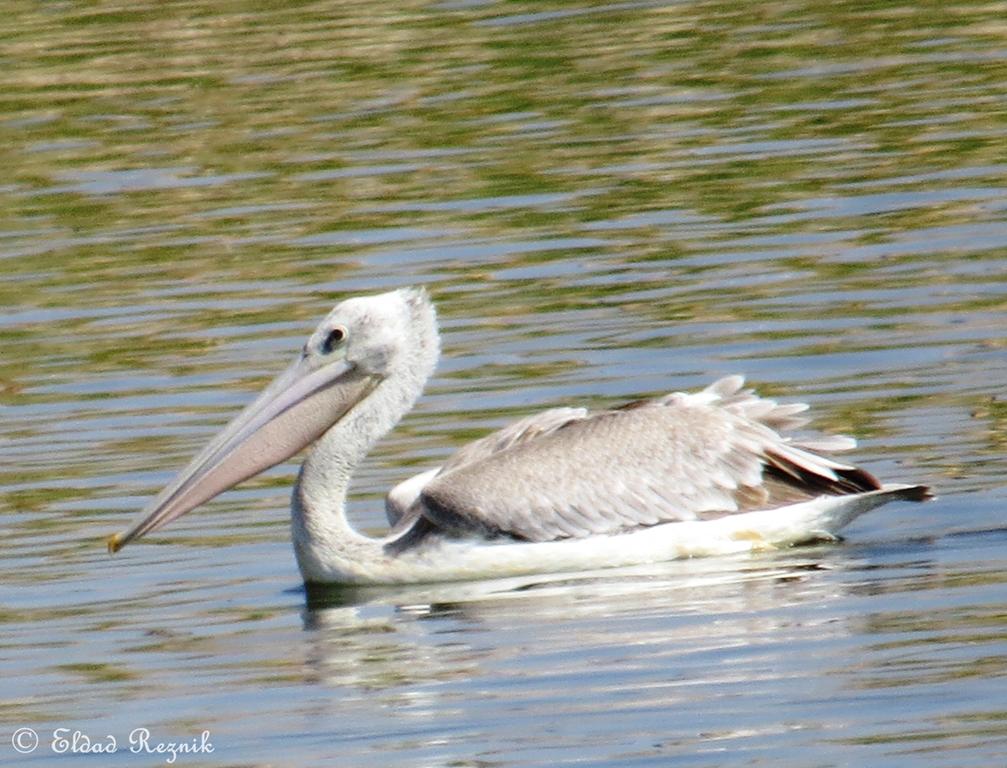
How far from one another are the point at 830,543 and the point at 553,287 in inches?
125

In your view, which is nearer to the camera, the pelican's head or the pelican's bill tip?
the pelican's bill tip

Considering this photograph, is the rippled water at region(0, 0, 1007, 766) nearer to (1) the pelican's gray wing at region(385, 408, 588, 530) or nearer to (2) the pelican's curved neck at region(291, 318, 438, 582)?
(2) the pelican's curved neck at region(291, 318, 438, 582)

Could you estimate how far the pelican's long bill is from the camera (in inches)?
301

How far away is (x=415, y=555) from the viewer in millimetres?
7500

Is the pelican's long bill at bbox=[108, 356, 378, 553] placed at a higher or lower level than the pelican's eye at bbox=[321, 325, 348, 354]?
lower

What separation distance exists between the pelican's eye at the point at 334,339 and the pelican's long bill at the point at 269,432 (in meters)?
0.05

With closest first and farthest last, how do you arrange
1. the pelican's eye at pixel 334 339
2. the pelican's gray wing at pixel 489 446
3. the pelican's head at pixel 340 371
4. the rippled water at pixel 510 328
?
1. the rippled water at pixel 510 328
2. the pelican's gray wing at pixel 489 446
3. the pelican's head at pixel 340 371
4. the pelican's eye at pixel 334 339

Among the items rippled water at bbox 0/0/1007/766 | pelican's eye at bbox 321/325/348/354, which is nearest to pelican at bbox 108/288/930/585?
rippled water at bbox 0/0/1007/766

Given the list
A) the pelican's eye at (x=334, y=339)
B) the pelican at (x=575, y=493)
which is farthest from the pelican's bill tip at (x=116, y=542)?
the pelican's eye at (x=334, y=339)

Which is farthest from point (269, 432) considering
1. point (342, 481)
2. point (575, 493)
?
point (575, 493)

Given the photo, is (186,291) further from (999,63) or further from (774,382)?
(999,63)

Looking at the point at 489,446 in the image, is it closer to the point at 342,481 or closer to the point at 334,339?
the point at 342,481

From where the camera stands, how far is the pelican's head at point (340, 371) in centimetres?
789

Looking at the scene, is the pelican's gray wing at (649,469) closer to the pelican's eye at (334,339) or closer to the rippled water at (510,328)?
the rippled water at (510,328)
